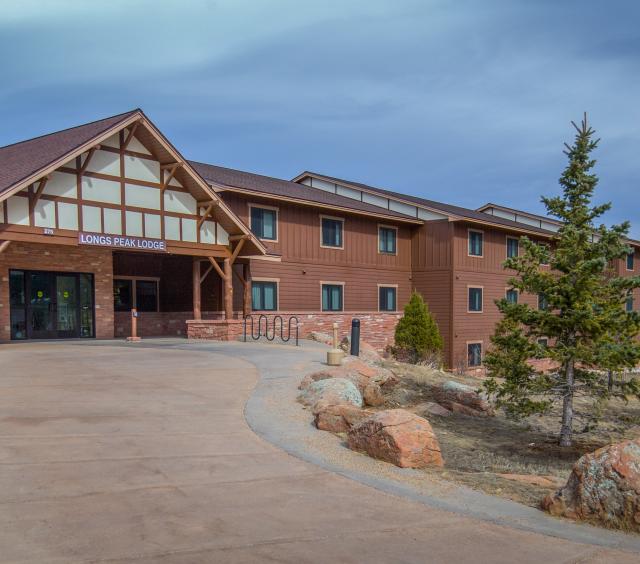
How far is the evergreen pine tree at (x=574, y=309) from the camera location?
32.9ft

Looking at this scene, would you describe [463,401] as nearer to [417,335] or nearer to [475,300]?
[417,335]

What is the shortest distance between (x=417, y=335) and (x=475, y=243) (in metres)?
7.94

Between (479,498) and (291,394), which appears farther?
(291,394)

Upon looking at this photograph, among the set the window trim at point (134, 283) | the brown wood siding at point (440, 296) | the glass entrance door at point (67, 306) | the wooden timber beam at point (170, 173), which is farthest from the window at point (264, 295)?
the brown wood siding at point (440, 296)

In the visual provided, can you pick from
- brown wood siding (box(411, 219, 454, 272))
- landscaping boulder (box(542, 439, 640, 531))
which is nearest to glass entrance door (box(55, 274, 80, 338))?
brown wood siding (box(411, 219, 454, 272))

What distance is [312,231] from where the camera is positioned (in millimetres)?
27703

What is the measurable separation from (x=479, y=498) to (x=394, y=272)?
2551cm

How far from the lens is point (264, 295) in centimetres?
2583

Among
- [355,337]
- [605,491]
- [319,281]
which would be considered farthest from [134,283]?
[605,491]

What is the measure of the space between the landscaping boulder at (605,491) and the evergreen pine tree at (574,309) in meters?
4.45

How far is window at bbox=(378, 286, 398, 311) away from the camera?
30719mm

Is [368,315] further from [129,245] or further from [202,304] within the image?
[129,245]

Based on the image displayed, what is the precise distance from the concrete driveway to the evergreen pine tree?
487cm

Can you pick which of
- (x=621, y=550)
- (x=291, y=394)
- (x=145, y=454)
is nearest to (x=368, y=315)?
(x=291, y=394)
